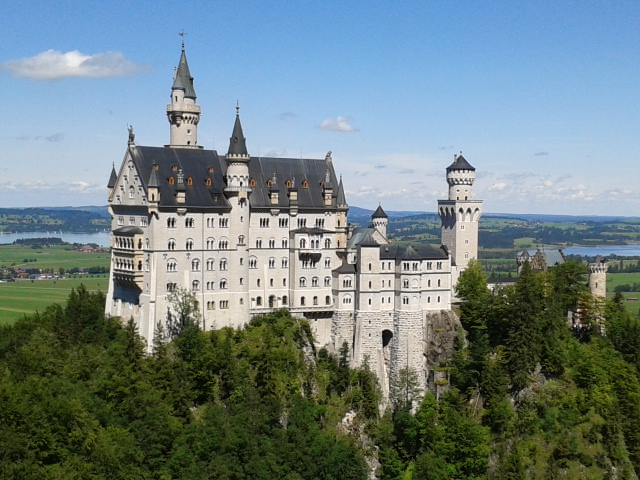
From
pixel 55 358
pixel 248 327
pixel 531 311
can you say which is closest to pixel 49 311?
pixel 55 358

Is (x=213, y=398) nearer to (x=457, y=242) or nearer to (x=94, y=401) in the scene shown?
(x=94, y=401)

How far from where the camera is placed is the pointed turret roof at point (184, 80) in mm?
88188

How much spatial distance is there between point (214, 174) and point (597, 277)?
145 feet

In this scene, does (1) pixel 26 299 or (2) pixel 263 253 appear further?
(1) pixel 26 299

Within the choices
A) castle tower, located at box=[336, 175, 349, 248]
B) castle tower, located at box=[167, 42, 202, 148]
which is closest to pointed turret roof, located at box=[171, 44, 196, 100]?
castle tower, located at box=[167, 42, 202, 148]

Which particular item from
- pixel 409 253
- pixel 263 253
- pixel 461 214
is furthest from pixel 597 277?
pixel 263 253

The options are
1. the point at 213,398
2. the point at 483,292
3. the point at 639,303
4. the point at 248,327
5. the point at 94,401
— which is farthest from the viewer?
the point at 639,303

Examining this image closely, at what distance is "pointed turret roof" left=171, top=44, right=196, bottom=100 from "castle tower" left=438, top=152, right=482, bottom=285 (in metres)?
28.6

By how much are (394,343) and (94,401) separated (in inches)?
1191

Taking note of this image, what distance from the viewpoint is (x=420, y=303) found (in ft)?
286

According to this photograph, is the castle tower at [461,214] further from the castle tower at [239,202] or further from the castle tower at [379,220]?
the castle tower at [239,202]

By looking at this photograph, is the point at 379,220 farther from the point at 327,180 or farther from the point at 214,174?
the point at 214,174

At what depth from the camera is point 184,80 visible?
8856 cm

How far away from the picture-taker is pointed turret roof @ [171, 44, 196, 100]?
88188mm
